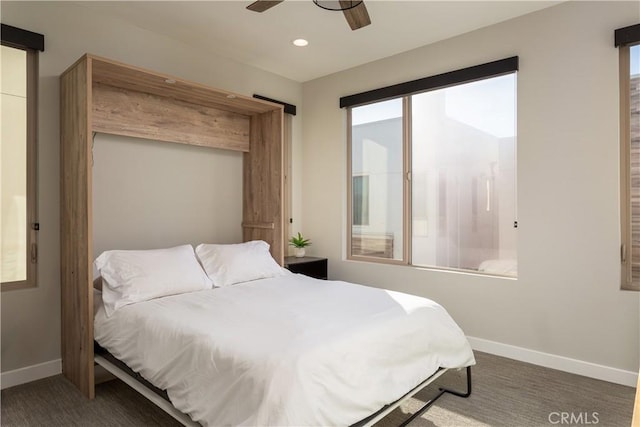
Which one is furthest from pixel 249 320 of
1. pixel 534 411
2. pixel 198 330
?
pixel 534 411

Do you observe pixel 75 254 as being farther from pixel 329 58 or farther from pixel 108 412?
pixel 329 58

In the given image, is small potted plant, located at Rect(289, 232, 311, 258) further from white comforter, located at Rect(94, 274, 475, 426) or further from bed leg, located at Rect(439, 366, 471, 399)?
bed leg, located at Rect(439, 366, 471, 399)

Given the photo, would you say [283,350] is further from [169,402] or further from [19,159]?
[19,159]

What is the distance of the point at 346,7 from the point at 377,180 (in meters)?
2.16

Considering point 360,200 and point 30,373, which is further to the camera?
point 360,200

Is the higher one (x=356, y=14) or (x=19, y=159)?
(x=356, y=14)

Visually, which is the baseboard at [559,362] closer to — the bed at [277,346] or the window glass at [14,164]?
the bed at [277,346]

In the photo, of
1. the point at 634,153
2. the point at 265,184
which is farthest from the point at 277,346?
the point at 634,153

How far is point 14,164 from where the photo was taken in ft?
9.02

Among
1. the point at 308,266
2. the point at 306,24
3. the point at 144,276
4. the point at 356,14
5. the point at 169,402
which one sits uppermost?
the point at 306,24

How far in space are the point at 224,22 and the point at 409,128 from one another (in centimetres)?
198

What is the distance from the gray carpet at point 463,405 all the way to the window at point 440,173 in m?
0.96

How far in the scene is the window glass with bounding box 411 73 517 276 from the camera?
3361 millimetres

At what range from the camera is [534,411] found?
2.36 metres
